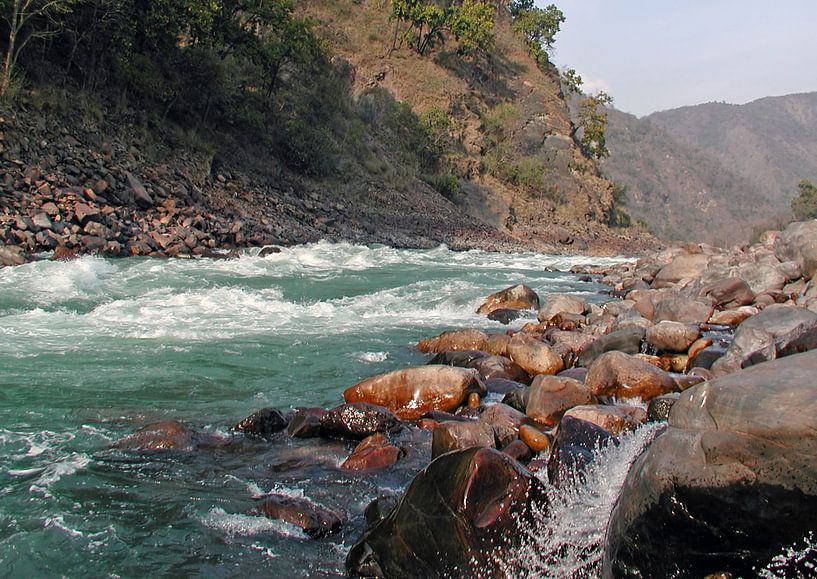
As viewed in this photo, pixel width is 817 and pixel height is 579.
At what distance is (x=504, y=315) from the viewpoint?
36.5ft

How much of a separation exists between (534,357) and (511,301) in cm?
421

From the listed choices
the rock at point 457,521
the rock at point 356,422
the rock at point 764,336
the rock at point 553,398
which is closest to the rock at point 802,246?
the rock at point 764,336

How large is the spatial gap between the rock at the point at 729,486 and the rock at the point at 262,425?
10.7 feet

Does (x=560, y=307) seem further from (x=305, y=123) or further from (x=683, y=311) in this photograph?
(x=305, y=123)

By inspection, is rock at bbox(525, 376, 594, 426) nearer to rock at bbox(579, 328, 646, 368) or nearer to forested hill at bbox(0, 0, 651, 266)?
rock at bbox(579, 328, 646, 368)

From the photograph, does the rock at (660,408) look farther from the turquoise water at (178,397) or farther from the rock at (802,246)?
the rock at (802,246)

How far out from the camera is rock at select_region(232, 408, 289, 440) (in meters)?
5.57

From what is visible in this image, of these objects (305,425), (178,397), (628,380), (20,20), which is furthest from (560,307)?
(20,20)

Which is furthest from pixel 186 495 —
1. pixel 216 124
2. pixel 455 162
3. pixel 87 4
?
pixel 455 162

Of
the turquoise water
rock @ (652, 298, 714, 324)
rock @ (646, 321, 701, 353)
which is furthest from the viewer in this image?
rock @ (652, 298, 714, 324)

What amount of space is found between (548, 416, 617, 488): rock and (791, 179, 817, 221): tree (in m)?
51.8

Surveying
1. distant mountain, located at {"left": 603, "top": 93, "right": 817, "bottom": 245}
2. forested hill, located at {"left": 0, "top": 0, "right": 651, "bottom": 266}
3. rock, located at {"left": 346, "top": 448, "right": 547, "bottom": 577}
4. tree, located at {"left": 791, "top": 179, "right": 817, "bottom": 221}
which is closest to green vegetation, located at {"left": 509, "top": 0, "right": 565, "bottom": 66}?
forested hill, located at {"left": 0, "top": 0, "right": 651, "bottom": 266}

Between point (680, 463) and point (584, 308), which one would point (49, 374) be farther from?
point (584, 308)

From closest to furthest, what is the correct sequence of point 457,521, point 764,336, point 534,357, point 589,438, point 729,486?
point 729,486 → point 457,521 → point 589,438 → point 764,336 → point 534,357
